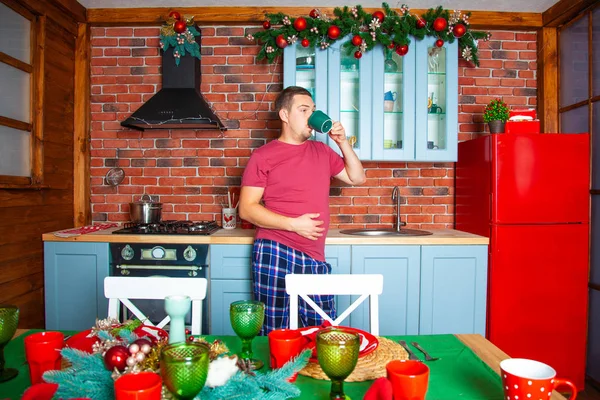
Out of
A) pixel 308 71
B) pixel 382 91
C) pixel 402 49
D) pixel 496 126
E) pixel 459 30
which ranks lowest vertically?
pixel 496 126

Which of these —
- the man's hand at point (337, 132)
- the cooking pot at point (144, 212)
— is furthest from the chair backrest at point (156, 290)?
the cooking pot at point (144, 212)

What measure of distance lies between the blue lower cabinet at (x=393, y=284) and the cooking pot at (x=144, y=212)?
1352mm

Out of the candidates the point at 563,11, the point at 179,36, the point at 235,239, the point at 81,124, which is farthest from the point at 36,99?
the point at 563,11

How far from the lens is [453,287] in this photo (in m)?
2.76

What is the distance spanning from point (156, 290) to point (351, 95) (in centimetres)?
193

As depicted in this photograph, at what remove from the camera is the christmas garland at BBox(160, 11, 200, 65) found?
3.04 m

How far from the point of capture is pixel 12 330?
109 centimetres

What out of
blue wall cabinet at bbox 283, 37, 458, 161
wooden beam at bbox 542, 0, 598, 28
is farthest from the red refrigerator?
wooden beam at bbox 542, 0, 598, 28

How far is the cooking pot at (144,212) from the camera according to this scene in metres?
3.04

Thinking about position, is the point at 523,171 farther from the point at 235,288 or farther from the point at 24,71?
the point at 24,71

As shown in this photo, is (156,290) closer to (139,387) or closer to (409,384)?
(139,387)

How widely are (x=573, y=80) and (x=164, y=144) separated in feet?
9.34

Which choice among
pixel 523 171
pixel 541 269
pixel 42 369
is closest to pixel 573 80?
pixel 523 171

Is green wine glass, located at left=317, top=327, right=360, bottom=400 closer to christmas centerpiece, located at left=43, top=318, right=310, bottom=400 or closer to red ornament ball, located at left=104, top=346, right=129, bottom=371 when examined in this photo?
christmas centerpiece, located at left=43, top=318, right=310, bottom=400
